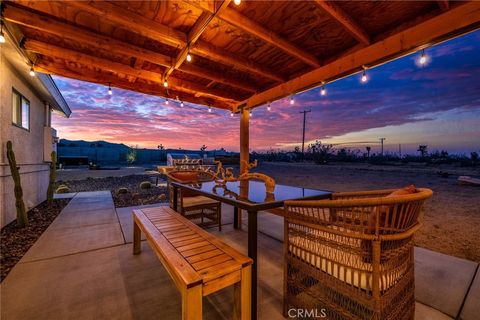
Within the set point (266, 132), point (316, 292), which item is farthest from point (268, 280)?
point (266, 132)

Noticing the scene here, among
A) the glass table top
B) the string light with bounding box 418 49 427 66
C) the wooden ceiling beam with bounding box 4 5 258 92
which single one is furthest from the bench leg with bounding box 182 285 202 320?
the string light with bounding box 418 49 427 66

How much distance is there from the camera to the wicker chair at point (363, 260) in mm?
963

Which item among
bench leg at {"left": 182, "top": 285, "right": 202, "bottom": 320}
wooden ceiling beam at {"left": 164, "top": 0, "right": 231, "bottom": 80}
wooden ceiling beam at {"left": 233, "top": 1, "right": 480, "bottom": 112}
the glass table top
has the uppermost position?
wooden ceiling beam at {"left": 164, "top": 0, "right": 231, "bottom": 80}

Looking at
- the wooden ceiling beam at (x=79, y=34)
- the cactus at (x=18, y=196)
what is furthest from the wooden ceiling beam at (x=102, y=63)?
the cactus at (x=18, y=196)

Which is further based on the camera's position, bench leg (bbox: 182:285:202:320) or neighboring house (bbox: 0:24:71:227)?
neighboring house (bbox: 0:24:71:227)

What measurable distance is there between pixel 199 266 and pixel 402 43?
2976 millimetres

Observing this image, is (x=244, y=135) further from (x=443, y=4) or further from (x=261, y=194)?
(x=443, y=4)

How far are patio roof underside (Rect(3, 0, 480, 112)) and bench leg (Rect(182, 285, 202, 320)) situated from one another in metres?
2.25

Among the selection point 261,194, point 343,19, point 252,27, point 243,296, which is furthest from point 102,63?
point 243,296

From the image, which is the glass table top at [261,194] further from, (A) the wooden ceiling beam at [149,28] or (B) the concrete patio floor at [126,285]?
(A) the wooden ceiling beam at [149,28]

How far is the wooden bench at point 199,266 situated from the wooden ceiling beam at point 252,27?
6.90 ft

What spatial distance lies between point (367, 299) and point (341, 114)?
48.8 ft

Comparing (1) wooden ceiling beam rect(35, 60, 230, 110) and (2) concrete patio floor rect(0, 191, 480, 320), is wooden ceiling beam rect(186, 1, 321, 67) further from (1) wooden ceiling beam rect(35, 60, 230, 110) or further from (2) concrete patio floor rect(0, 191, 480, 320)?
(2) concrete patio floor rect(0, 191, 480, 320)

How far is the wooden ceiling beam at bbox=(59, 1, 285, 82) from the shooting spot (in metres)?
1.83
